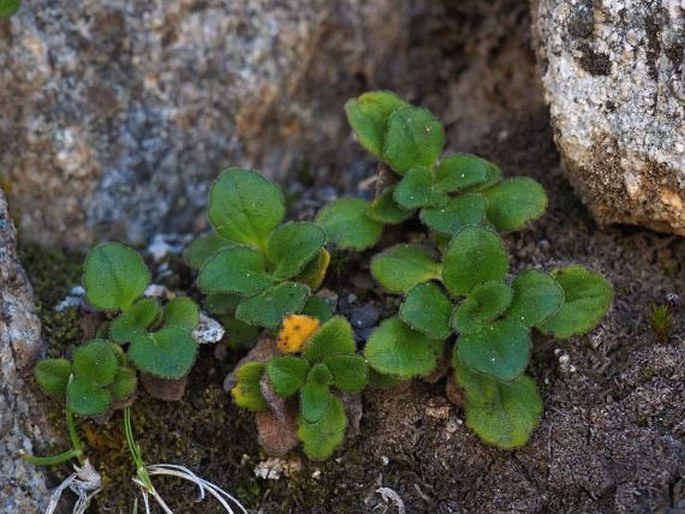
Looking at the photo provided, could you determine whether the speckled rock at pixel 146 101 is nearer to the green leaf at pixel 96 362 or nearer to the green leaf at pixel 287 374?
the green leaf at pixel 96 362

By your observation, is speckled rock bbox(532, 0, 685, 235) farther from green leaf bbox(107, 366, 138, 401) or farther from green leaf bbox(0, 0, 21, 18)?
green leaf bbox(0, 0, 21, 18)

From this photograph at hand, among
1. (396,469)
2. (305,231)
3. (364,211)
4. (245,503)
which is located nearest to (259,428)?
(245,503)

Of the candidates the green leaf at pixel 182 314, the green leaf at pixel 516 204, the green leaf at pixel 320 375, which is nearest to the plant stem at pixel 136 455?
the green leaf at pixel 182 314

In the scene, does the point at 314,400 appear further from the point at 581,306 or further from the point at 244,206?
the point at 581,306

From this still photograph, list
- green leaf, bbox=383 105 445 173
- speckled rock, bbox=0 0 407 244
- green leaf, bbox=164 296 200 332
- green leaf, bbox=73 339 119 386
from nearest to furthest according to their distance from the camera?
green leaf, bbox=73 339 119 386
green leaf, bbox=164 296 200 332
green leaf, bbox=383 105 445 173
speckled rock, bbox=0 0 407 244

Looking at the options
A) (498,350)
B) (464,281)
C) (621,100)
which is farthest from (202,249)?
(621,100)

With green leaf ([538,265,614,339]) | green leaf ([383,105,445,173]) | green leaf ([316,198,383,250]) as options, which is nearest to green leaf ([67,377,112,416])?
green leaf ([316,198,383,250])

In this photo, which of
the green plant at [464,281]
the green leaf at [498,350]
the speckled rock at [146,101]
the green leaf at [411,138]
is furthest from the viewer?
the speckled rock at [146,101]
